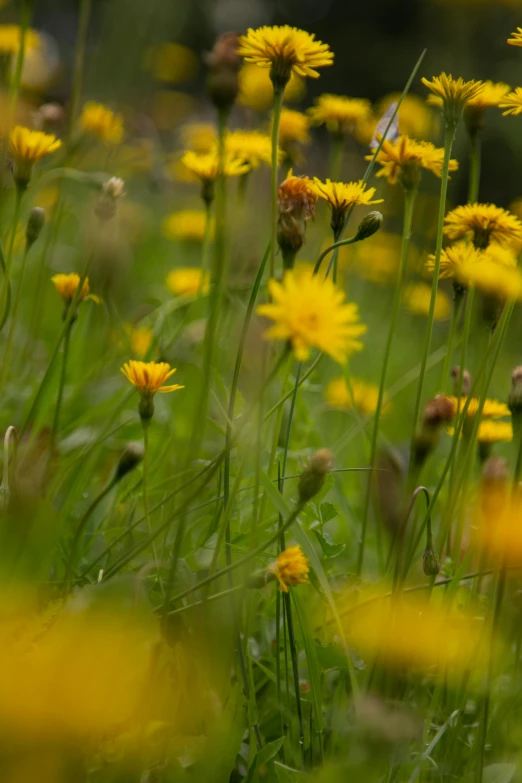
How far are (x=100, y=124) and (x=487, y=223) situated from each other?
0.90 m

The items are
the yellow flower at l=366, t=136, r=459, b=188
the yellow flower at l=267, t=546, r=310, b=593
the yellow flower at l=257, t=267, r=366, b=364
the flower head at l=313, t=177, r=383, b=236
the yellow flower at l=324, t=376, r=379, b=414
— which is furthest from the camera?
the yellow flower at l=324, t=376, r=379, b=414

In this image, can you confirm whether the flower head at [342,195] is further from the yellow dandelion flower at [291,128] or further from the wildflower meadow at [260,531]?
the yellow dandelion flower at [291,128]

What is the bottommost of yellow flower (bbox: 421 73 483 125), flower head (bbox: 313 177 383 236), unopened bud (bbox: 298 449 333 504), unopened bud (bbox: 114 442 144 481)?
unopened bud (bbox: 114 442 144 481)

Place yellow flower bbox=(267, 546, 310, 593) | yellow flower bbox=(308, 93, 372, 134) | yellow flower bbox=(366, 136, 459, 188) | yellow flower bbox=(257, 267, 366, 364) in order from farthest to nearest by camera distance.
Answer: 1. yellow flower bbox=(308, 93, 372, 134)
2. yellow flower bbox=(366, 136, 459, 188)
3. yellow flower bbox=(267, 546, 310, 593)
4. yellow flower bbox=(257, 267, 366, 364)

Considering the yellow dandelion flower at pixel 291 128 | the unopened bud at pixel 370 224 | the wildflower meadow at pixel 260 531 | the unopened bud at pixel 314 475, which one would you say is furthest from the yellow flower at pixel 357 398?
the unopened bud at pixel 314 475

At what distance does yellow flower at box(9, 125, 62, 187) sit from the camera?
0.92 m

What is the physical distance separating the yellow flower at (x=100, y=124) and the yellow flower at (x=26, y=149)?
55 centimetres

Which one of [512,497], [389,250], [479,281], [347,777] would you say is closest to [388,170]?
[479,281]

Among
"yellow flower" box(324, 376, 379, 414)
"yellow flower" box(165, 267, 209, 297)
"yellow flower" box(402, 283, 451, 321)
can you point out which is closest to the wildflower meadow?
"yellow flower" box(165, 267, 209, 297)

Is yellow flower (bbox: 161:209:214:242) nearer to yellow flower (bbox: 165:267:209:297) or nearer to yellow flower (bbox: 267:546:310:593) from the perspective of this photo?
yellow flower (bbox: 165:267:209:297)

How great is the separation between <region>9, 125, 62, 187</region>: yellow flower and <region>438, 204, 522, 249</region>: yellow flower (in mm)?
447

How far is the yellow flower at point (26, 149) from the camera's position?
0.92 metres

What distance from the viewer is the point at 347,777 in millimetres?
527

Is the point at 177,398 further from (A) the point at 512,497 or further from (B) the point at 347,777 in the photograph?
(B) the point at 347,777
